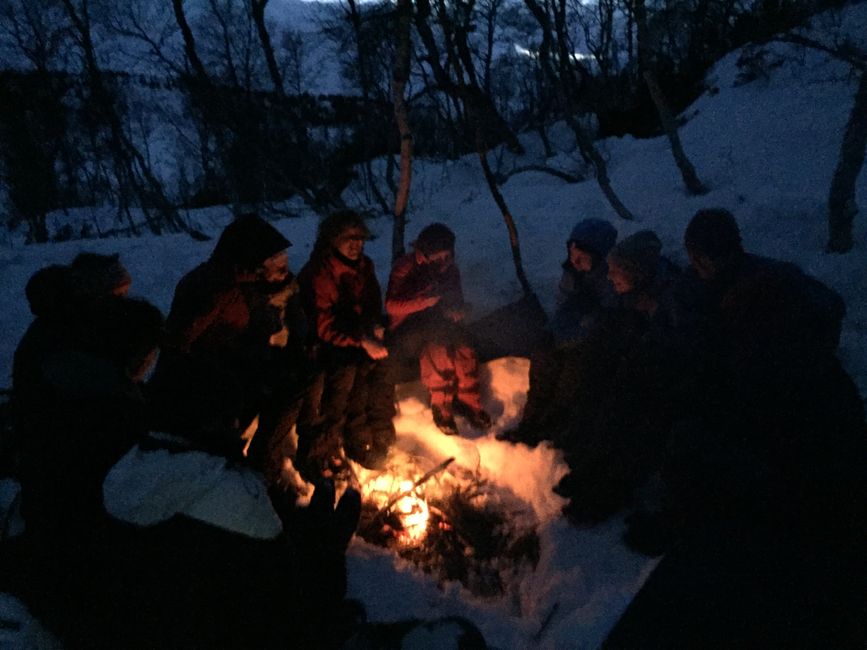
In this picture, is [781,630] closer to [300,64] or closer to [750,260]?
[750,260]

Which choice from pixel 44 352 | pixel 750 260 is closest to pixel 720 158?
pixel 750 260

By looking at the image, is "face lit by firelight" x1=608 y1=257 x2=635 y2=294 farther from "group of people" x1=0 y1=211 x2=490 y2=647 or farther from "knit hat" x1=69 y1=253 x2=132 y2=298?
"knit hat" x1=69 y1=253 x2=132 y2=298

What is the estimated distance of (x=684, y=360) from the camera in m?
3.01

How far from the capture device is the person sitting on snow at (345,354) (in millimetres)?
3590

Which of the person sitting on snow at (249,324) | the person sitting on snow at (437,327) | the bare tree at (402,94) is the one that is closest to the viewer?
the person sitting on snow at (249,324)

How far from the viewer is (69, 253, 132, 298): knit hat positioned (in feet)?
7.37

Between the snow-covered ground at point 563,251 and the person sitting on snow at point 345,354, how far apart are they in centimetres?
40

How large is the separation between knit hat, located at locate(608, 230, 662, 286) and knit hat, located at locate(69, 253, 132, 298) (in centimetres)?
278

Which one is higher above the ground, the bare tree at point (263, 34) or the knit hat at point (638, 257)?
the bare tree at point (263, 34)

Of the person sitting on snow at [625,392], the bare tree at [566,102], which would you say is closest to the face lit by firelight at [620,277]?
the person sitting on snow at [625,392]

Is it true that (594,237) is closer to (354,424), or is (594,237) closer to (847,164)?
(847,164)

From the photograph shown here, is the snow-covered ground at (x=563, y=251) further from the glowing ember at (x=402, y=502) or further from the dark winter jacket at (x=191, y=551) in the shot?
the dark winter jacket at (x=191, y=551)

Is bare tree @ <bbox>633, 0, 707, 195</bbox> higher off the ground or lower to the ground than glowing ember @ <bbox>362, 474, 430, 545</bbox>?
higher

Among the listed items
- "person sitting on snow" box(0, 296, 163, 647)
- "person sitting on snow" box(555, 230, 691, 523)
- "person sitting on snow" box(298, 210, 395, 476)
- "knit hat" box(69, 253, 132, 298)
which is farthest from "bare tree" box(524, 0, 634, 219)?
"person sitting on snow" box(0, 296, 163, 647)
